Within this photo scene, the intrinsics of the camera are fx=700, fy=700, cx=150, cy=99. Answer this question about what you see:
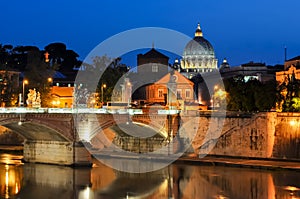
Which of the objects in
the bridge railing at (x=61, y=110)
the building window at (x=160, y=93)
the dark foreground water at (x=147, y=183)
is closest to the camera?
the dark foreground water at (x=147, y=183)

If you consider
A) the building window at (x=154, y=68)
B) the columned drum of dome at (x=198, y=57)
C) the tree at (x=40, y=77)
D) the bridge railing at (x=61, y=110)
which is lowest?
the bridge railing at (x=61, y=110)

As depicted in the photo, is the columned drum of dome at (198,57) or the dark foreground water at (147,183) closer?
the dark foreground water at (147,183)

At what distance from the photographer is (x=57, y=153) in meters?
41.3

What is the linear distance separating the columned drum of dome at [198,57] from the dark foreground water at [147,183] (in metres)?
75.0

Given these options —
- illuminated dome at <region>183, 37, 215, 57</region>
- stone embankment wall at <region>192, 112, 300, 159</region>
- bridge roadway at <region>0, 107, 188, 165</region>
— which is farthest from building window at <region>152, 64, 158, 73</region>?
bridge roadway at <region>0, 107, 188, 165</region>

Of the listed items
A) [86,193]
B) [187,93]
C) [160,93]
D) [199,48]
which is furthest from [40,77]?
[199,48]

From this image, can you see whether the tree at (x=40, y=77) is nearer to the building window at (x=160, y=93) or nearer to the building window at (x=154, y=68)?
the building window at (x=160, y=93)

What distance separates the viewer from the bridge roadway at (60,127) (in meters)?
38.8

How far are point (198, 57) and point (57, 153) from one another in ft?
251

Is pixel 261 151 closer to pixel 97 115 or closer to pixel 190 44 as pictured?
pixel 97 115

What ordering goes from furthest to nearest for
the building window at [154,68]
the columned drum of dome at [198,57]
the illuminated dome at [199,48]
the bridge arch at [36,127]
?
the illuminated dome at [199,48] < the columned drum of dome at [198,57] < the building window at [154,68] < the bridge arch at [36,127]

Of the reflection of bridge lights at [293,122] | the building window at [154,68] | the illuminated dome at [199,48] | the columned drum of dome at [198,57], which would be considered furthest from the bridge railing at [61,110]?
the illuminated dome at [199,48]

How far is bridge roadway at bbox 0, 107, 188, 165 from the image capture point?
3878cm

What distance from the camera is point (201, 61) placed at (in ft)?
379
